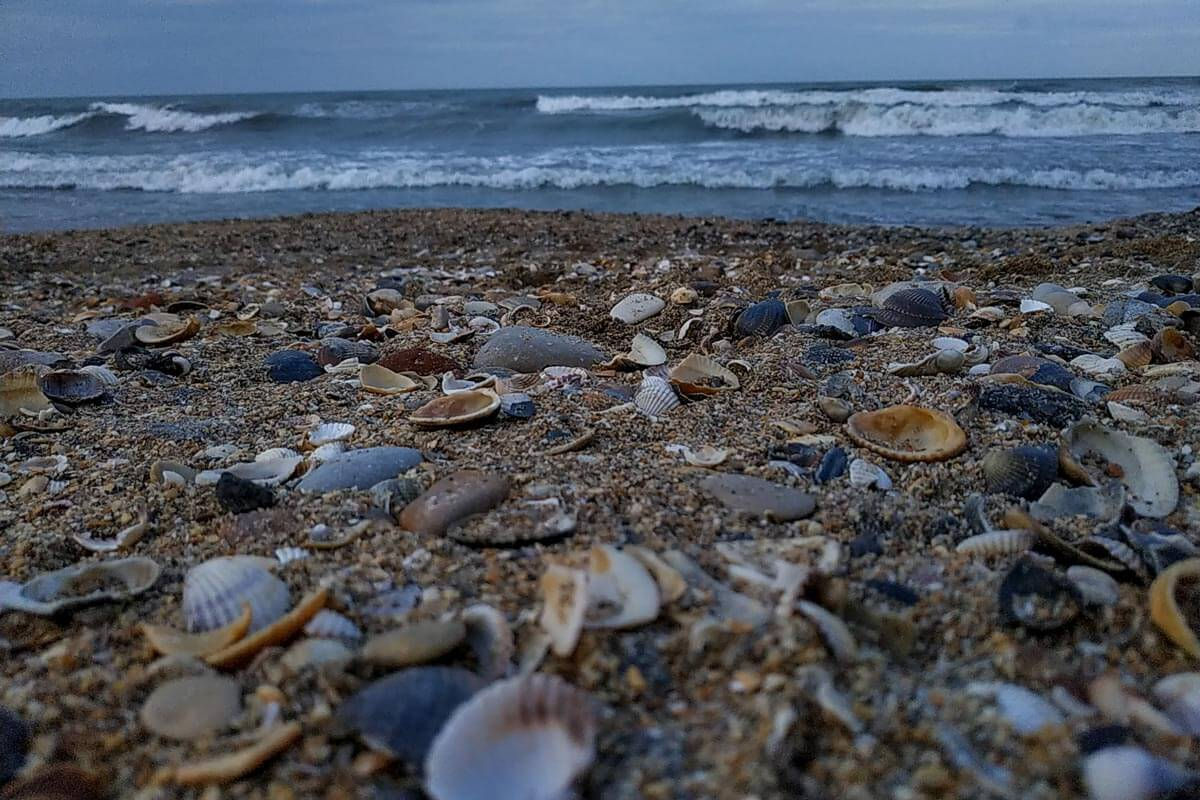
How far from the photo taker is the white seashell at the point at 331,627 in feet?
4.94

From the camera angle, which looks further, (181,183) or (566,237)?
(181,183)

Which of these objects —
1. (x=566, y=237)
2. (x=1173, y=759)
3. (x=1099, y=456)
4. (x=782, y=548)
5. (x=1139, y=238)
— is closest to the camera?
(x=1173, y=759)

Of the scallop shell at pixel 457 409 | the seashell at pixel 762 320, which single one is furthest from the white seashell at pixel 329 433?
the seashell at pixel 762 320

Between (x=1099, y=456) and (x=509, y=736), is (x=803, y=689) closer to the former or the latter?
(x=509, y=736)

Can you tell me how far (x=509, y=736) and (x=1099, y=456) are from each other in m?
1.87

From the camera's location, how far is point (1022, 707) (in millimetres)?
1312

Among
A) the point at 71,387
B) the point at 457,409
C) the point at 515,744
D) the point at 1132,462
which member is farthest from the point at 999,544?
the point at 71,387

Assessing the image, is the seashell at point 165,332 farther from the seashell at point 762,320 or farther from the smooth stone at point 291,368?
the seashell at point 762,320

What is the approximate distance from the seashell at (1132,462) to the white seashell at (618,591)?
1.31 m

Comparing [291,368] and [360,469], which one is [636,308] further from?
[360,469]

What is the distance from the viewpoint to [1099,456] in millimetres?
2275

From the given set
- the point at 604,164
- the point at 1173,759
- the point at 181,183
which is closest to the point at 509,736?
the point at 1173,759

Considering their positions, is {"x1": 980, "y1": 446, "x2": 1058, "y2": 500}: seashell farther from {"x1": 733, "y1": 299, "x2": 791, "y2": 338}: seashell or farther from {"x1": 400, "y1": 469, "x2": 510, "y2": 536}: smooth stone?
{"x1": 733, "y1": 299, "x2": 791, "y2": 338}: seashell

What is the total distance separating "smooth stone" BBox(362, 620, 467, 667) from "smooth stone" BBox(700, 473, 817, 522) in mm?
848
